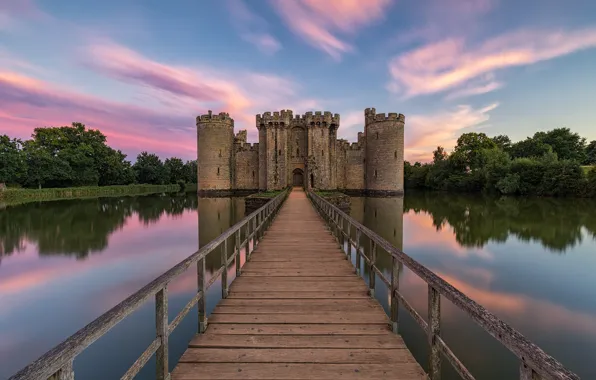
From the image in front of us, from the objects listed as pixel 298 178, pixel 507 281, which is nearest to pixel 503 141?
pixel 298 178

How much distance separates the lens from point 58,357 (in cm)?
130

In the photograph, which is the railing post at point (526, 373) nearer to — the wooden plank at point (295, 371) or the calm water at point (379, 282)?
the wooden plank at point (295, 371)

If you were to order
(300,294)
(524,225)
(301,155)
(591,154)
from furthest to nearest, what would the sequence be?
(591,154) → (301,155) → (524,225) → (300,294)

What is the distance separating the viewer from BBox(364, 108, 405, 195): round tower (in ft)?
124

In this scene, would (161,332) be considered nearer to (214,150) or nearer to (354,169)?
(214,150)

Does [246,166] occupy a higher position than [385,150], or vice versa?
[385,150]

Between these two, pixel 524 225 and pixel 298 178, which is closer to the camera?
pixel 524 225

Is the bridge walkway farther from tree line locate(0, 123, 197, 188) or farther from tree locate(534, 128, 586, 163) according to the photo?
tree locate(534, 128, 586, 163)

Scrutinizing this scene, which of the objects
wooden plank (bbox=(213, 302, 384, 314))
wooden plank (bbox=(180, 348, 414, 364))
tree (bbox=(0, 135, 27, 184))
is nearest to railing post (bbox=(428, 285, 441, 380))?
wooden plank (bbox=(180, 348, 414, 364))

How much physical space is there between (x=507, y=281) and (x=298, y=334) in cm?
821

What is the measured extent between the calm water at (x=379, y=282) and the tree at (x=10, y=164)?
74.3ft

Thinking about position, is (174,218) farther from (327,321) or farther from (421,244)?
(327,321)

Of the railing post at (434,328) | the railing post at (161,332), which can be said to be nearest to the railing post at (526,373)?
the railing post at (434,328)

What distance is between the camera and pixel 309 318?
11.9 ft
